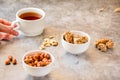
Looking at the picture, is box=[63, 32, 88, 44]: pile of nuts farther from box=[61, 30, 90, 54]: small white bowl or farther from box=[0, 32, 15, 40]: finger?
box=[0, 32, 15, 40]: finger

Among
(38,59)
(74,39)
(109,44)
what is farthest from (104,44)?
(38,59)

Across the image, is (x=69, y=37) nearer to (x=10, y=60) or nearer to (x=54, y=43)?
(x=54, y=43)

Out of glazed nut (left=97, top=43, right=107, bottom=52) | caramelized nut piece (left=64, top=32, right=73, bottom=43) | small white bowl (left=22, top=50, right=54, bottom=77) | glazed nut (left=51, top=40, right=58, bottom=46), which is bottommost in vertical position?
small white bowl (left=22, top=50, right=54, bottom=77)

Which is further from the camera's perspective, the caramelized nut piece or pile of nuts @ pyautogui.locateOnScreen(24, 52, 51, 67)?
the caramelized nut piece

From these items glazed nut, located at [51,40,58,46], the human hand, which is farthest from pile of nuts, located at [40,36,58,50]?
the human hand

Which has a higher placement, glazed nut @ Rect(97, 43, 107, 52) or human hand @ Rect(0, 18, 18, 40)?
human hand @ Rect(0, 18, 18, 40)

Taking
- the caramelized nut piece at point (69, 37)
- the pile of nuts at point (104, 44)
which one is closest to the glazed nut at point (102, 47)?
the pile of nuts at point (104, 44)

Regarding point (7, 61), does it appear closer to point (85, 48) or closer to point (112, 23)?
point (85, 48)

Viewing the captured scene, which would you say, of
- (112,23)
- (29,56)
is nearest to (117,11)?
(112,23)
